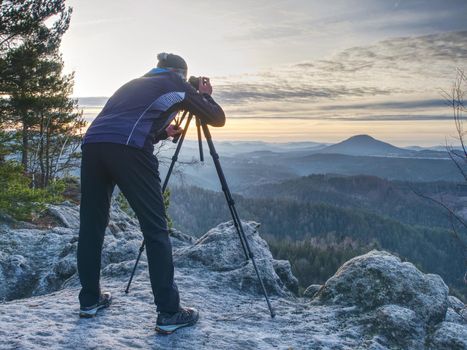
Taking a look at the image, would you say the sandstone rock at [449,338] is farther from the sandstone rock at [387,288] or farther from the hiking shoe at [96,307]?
the hiking shoe at [96,307]

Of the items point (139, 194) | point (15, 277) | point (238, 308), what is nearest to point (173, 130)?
point (139, 194)

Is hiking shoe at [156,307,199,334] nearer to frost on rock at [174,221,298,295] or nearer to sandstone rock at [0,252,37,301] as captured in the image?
frost on rock at [174,221,298,295]

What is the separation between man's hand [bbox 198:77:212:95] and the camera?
5297 millimetres

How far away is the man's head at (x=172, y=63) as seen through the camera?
17.0 feet

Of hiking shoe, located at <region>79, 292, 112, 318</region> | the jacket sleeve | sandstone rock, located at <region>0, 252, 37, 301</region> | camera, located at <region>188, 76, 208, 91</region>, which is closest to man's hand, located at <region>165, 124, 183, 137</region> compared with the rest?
the jacket sleeve

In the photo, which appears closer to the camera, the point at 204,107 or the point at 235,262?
the point at 204,107

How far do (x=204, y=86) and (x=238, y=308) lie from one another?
352 centimetres

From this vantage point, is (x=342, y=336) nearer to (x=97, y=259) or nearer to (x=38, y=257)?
(x=97, y=259)

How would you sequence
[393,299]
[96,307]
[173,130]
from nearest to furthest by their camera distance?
[96,307]
[173,130]
[393,299]

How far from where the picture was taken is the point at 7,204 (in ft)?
31.1

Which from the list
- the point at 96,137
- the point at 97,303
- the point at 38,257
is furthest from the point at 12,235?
the point at 96,137

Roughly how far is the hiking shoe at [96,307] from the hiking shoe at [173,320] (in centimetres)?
103

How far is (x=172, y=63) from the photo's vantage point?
5.17 meters

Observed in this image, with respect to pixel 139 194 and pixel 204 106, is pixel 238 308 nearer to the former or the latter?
pixel 139 194
